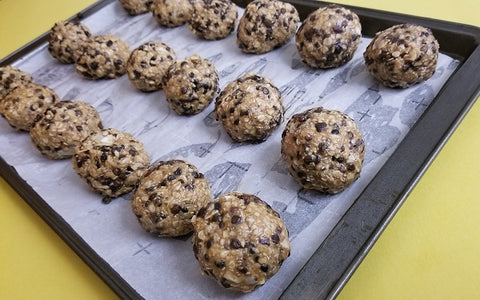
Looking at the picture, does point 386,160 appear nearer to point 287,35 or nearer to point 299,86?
point 299,86

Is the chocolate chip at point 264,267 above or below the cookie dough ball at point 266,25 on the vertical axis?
below

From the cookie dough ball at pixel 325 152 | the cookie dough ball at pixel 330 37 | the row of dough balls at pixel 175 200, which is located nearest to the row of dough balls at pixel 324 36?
the cookie dough ball at pixel 330 37

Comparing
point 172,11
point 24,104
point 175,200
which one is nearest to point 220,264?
point 175,200

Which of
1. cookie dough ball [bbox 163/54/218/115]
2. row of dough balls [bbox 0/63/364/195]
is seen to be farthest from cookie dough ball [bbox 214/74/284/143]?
cookie dough ball [bbox 163/54/218/115]

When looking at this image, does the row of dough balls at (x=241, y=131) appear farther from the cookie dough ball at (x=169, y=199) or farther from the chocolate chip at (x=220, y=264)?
the chocolate chip at (x=220, y=264)

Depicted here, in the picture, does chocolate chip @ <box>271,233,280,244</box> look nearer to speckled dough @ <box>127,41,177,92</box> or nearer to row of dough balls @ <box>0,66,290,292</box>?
row of dough balls @ <box>0,66,290,292</box>
